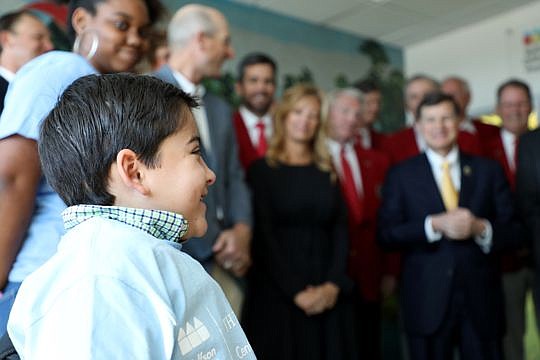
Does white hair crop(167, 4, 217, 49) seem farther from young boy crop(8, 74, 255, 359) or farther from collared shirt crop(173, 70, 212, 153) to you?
young boy crop(8, 74, 255, 359)

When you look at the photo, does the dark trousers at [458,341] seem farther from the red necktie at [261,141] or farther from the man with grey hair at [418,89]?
the man with grey hair at [418,89]

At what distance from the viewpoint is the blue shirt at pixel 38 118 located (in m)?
1.04

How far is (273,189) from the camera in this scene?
94.3 inches

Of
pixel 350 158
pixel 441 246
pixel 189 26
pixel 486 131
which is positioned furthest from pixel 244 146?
pixel 486 131

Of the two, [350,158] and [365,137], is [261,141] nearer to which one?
[350,158]

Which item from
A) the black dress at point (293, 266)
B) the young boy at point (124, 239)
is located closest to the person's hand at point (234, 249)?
the black dress at point (293, 266)

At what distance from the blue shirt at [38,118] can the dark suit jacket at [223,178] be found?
88cm

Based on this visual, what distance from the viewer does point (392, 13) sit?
17.8 feet

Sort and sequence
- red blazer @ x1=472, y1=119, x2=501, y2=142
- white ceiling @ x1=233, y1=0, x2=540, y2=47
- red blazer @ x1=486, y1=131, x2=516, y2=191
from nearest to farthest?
red blazer @ x1=486, y1=131, x2=516, y2=191, red blazer @ x1=472, y1=119, x2=501, y2=142, white ceiling @ x1=233, y1=0, x2=540, y2=47

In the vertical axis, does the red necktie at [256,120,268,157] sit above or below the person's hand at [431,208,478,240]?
above

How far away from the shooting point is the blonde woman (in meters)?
2.29

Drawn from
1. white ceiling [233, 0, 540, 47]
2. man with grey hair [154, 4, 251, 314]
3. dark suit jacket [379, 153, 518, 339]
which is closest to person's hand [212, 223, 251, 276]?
man with grey hair [154, 4, 251, 314]

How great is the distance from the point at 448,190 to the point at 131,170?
1950 millimetres

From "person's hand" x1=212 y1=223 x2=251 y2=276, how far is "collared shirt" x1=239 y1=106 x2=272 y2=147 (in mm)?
1003
